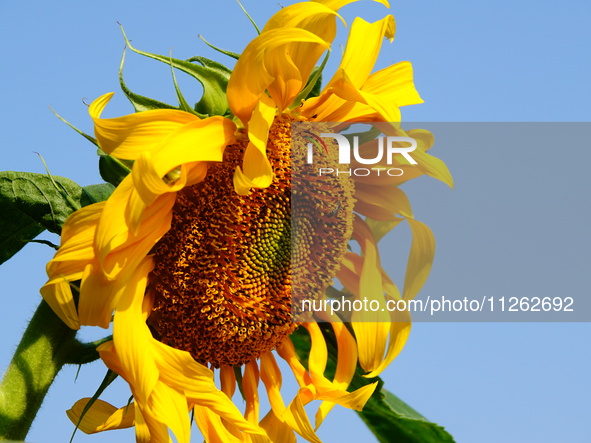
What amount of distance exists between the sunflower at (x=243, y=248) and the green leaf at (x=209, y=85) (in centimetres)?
7

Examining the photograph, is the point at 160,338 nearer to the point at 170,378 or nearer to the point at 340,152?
the point at 170,378

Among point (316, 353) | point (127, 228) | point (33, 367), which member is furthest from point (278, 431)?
point (127, 228)

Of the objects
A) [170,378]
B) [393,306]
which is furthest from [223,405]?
[393,306]

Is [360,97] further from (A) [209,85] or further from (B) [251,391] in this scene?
(B) [251,391]

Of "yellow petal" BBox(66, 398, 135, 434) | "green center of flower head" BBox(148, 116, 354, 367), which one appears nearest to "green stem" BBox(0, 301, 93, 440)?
"yellow petal" BBox(66, 398, 135, 434)

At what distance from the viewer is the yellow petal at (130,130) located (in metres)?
2.58

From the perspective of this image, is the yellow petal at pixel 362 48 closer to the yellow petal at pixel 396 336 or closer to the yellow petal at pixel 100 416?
the yellow petal at pixel 396 336

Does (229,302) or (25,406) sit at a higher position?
(229,302)

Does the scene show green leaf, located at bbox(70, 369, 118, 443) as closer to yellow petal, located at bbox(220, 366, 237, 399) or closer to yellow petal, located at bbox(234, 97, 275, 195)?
yellow petal, located at bbox(220, 366, 237, 399)

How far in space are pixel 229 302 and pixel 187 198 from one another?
32cm

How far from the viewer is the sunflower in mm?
2607

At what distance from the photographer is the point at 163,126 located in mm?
A: 2648

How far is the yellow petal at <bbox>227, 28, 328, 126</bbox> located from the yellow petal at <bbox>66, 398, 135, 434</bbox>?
92 centimetres

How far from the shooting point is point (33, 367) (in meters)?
2.95
